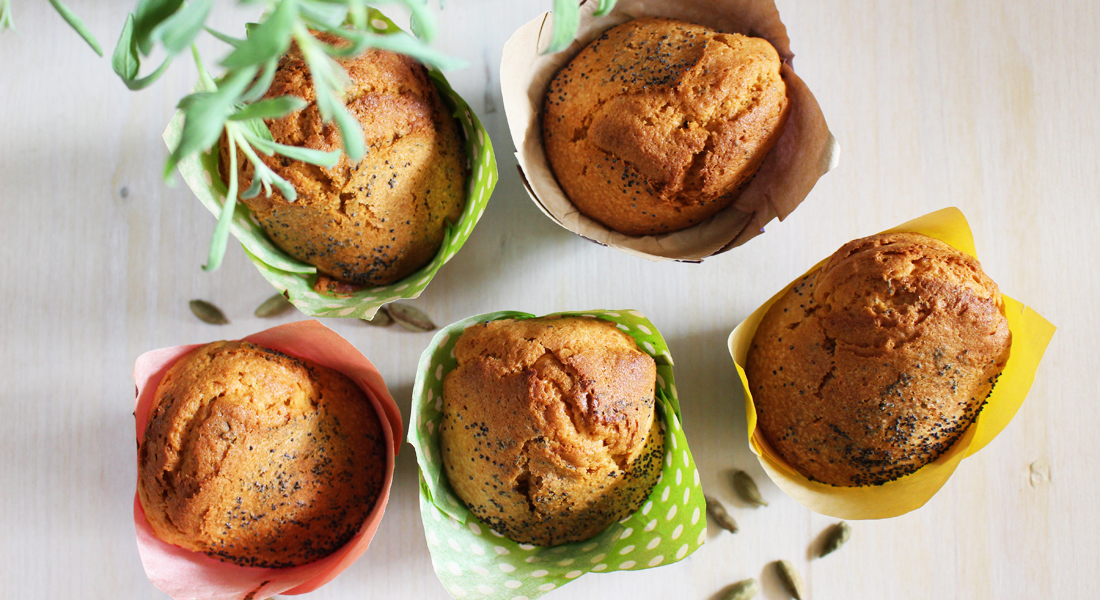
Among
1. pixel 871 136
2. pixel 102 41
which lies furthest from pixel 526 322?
pixel 102 41

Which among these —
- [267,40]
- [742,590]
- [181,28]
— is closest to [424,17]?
[267,40]

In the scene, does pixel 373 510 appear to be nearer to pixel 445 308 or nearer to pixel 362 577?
pixel 362 577

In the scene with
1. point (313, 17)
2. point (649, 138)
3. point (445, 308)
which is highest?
point (313, 17)

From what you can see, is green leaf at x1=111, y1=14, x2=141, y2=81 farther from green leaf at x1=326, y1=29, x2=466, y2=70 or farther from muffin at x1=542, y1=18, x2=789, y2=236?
muffin at x1=542, y1=18, x2=789, y2=236

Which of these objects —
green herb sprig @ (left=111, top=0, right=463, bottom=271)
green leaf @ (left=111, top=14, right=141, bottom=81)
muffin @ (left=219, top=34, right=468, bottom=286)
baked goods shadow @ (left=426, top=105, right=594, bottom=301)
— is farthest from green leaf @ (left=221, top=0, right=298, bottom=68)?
baked goods shadow @ (left=426, top=105, right=594, bottom=301)

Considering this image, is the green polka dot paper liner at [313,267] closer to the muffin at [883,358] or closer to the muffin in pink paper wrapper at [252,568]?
the muffin in pink paper wrapper at [252,568]

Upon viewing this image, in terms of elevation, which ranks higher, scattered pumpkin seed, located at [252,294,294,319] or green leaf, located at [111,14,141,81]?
green leaf, located at [111,14,141,81]

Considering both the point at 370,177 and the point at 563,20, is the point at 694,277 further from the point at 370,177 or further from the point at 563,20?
the point at 563,20
